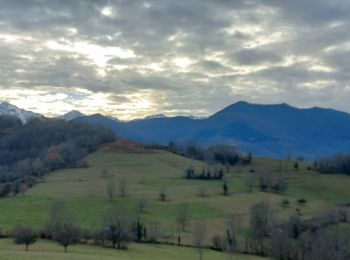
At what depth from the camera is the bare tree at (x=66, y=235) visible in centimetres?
9062

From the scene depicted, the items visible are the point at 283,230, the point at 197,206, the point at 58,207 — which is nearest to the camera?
the point at 283,230

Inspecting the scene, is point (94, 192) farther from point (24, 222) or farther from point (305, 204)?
point (305, 204)

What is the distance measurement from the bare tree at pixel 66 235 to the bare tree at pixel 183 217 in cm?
3957

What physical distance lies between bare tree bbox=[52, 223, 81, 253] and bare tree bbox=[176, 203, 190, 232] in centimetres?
3957

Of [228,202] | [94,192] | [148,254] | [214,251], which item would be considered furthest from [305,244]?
[94,192]

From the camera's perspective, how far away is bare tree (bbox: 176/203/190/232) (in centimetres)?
13586

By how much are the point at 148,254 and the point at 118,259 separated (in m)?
16.5

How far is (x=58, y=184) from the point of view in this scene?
632ft

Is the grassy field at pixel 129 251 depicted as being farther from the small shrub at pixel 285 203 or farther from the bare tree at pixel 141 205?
the small shrub at pixel 285 203

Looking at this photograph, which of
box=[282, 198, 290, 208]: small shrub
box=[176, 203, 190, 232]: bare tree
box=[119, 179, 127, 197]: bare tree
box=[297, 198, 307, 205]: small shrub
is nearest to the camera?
box=[176, 203, 190, 232]: bare tree

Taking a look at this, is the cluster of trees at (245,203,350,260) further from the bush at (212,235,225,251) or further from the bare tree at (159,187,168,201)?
the bare tree at (159,187,168,201)

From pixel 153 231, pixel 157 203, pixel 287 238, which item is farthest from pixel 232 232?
pixel 157 203

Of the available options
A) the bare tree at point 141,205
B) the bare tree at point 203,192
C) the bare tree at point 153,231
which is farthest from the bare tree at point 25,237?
the bare tree at point 203,192

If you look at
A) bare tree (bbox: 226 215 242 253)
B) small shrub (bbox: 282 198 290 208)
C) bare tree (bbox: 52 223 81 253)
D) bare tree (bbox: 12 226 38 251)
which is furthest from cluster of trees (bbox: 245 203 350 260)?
bare tree (bbox: 12 226 38 251)
